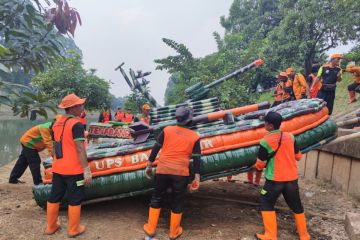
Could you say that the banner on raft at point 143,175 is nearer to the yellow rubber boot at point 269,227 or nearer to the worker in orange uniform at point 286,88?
the yellow rubber boot at point 269,227

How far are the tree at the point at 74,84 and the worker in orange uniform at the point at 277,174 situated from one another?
15970 millimetres

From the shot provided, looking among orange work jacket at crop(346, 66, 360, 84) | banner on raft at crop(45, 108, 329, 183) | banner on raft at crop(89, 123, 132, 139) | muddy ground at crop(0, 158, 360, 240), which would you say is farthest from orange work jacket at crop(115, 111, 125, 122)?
banner on raft at crop(45, 108, 329, 183)

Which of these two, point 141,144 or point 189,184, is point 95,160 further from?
point 189,184

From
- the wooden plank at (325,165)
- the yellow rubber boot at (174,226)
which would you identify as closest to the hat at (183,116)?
the yellow rubber boot at (174,226)

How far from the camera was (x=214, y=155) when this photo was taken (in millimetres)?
4875

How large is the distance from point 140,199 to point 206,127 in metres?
1.68

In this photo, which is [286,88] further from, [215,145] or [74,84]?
[74,84]

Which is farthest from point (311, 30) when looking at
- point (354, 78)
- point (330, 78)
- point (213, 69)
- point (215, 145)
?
point (215, 145)

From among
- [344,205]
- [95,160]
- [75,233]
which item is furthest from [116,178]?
[344,205]

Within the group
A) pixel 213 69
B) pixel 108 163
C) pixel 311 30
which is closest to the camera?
pixel 108 163

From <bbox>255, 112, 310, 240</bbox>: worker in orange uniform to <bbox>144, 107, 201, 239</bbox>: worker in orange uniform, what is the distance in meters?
0.87

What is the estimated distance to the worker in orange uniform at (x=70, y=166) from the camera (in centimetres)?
425

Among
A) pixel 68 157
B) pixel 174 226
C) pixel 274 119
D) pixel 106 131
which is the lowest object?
pixel 174 226

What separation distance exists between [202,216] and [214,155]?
3.31ft
